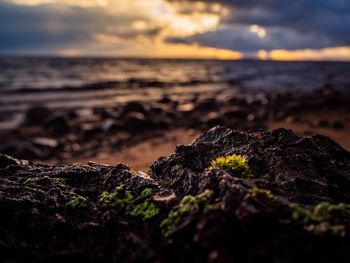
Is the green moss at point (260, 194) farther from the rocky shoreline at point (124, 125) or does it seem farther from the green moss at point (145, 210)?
the rocky shoreline at point (124, 125)

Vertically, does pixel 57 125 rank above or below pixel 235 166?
below

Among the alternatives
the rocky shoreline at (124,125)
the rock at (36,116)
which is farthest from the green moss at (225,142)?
the rock at (36,116)

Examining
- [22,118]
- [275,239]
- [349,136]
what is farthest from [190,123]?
[275,239]

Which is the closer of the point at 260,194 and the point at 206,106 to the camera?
the point at 260,194

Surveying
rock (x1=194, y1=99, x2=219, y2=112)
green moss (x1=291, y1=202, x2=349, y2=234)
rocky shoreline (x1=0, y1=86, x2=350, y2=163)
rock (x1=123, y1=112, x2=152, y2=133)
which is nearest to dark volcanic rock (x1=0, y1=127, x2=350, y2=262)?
green moss (x1=291, y1=202, x2=349, y2=234)

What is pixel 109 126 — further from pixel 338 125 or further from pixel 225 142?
pixel 225 142

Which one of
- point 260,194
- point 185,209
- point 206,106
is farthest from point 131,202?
point 206,106

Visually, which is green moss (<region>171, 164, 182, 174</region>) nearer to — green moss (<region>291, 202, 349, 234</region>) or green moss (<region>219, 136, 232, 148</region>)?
green moss (<region>219, 136, 232, 148</region>)

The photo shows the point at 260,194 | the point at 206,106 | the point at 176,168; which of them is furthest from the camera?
the point at 206,106
